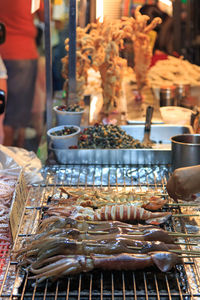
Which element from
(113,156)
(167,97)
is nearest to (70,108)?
(113,156)

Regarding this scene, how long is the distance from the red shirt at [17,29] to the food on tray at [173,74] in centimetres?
184

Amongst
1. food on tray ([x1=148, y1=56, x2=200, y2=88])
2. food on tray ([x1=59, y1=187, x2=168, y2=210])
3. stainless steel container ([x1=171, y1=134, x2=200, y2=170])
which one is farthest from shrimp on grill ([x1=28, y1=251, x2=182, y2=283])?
food on tray ([x1=148, y1=56, x2=200, y2=88])

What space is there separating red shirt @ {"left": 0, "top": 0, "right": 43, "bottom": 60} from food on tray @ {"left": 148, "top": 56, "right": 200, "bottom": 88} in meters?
1.84

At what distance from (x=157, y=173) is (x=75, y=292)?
1420 mm

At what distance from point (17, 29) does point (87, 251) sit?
15.0ft

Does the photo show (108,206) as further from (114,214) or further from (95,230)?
(95,230)

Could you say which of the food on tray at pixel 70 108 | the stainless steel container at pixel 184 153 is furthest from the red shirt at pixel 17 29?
the stainless steel container at pixel 184 153

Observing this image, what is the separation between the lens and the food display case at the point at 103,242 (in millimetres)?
1793

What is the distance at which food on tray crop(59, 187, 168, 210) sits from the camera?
95.3 inches

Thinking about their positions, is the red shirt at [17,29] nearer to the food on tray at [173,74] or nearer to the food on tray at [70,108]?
the food on tray at [173,74]

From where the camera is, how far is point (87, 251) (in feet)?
6.40

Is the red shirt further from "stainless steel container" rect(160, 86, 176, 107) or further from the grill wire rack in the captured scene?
the grill wire rack

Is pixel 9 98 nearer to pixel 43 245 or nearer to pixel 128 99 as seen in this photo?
pixel 128 99

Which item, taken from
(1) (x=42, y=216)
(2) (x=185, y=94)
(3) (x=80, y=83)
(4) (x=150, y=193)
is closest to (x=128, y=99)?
(2) (x=185, y=94)
